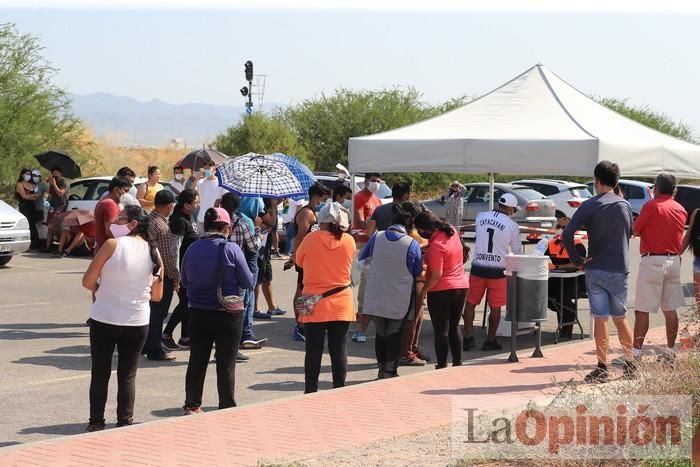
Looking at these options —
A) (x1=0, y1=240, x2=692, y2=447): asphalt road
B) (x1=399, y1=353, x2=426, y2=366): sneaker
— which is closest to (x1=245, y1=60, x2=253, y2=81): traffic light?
(x1=0, y1=240, x2=692, y2=447): asphalt road

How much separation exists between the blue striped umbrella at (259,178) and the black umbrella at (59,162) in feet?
39.1

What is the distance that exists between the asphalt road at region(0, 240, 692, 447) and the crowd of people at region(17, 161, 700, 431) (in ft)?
1.45

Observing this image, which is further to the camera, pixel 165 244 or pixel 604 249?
pixel 165 244

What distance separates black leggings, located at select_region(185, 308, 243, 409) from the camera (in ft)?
30.9

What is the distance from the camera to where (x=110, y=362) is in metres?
8.85

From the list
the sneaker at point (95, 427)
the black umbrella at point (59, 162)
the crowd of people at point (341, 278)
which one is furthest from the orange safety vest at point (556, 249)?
the black umbrella at point (59, 162)

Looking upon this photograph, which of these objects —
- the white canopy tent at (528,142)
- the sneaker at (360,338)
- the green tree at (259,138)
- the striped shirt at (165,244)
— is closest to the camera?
the striped shirt at (165,244)

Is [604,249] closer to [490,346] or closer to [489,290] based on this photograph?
[489,290]

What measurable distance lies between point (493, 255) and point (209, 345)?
14.7ft

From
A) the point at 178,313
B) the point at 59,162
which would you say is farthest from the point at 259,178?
the point at 59,162

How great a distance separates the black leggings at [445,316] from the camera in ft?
36.7

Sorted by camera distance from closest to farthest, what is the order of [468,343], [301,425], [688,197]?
[301,425]
[468,343]
[688,197]

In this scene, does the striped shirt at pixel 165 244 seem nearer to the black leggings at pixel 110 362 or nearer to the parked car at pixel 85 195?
the black leggings at pixel 110 362

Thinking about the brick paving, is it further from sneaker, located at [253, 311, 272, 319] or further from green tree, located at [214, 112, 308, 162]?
green tree, located at [214, 112, 308, 162]
